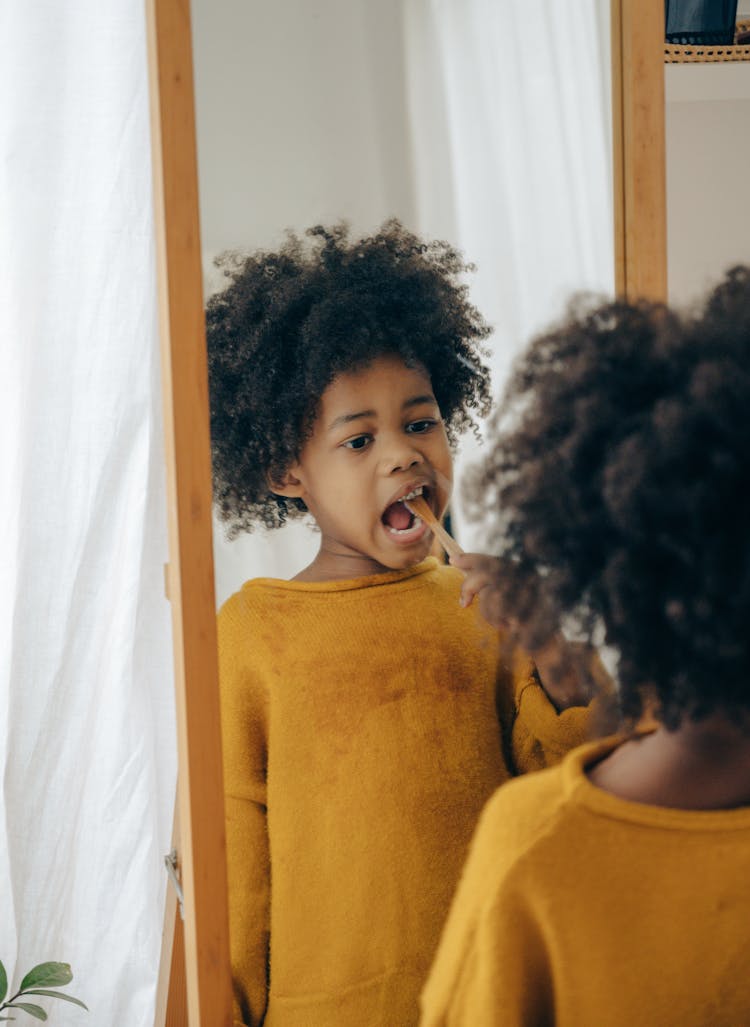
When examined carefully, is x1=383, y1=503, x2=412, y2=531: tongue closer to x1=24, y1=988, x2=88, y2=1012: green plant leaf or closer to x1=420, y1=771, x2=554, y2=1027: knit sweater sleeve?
x1=420, y1=771, x2=554, y2=1027: knit sweater sleeve

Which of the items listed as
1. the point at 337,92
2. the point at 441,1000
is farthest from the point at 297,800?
the point at 337,92

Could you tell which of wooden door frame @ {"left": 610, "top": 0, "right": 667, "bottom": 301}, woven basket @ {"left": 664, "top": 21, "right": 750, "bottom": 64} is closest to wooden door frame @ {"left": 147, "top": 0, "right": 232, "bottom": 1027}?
wooden door frame @ {"left": 610, "top": 0, "right": 667, "bottom": 301}

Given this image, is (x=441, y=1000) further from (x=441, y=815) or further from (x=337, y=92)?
(x=337, y=92)

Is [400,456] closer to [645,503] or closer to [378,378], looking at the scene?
[378,378]

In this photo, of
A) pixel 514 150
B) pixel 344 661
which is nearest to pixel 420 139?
pixel 514 150

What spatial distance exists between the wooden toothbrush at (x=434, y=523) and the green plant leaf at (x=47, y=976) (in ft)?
2.26

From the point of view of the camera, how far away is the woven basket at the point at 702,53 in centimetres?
159

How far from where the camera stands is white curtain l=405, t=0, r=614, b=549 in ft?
3.59

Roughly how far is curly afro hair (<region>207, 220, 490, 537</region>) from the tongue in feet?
0.28

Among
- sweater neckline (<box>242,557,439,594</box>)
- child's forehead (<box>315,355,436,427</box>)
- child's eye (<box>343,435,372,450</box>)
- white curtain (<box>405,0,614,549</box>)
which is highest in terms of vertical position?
white curtain (<box>405,0,614,549</box>)

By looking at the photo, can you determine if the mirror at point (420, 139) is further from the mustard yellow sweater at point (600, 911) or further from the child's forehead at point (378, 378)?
the mustard yellow sweater at point (600, 911)

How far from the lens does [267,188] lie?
1.04 m

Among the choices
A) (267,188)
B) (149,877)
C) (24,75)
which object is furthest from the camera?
(149,877)

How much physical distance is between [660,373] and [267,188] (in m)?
0.50
